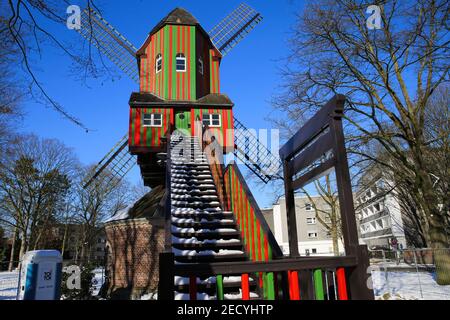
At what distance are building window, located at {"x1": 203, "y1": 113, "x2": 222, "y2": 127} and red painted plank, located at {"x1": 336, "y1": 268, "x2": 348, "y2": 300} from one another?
12556 mm

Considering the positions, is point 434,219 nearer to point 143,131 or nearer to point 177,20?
point 143,131

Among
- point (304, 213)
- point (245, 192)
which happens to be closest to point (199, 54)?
point (245, 192)

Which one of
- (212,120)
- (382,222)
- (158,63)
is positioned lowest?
(382,222)

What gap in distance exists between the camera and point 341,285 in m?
2.69

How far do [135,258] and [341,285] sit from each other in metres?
11.7

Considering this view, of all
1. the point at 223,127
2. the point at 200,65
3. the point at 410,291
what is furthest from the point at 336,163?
the point at 200,65

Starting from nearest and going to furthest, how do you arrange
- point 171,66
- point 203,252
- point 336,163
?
point 336,163 → point 203,252 → point 171,66

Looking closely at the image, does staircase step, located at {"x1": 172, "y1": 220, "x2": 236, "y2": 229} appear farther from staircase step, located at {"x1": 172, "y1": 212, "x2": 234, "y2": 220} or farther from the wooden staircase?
staircase step, located at {"x1": 172, "y1": 212, "x2": 234, "y2": 220}

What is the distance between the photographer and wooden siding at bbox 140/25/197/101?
1553 centimetres

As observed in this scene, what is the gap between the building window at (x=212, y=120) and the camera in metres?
14.9

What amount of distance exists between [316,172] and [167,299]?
202 centimetres

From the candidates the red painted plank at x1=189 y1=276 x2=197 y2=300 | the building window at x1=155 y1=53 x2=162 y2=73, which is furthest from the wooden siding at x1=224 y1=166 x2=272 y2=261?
the building window at x1=155 y1=53 x2=162 y2=73
